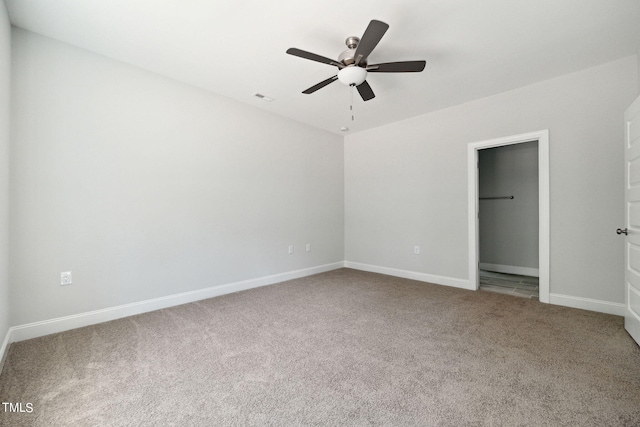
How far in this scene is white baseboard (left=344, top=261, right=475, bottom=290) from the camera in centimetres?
380

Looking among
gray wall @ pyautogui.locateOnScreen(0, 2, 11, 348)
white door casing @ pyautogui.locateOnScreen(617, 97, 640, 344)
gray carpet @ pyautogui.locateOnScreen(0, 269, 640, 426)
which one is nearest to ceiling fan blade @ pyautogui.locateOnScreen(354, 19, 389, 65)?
white door casing @ pyautogui.locateOnScreen(617, 97, 640, 344)

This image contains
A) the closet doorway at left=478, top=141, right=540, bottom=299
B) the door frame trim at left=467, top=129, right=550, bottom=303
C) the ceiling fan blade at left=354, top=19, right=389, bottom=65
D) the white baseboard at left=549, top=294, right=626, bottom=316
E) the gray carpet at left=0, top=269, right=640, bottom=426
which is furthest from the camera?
the closet doorway at left=478, top=141, right=540, bottom=299

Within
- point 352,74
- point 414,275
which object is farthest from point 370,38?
point 414,275

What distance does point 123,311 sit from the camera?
2744 millimetres

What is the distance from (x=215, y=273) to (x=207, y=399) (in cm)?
206

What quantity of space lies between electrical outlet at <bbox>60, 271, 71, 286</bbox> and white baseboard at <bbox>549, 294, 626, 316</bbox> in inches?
191

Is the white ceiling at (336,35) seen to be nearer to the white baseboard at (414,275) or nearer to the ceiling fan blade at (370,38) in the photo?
the ceiling fan blade at (370,38)

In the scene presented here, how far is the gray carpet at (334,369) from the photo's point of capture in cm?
142

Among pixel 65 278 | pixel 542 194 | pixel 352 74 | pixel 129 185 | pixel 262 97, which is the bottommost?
pixel 65 278

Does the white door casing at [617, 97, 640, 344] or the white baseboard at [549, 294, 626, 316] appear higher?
the white door casing at [617, 97, 640, 344]

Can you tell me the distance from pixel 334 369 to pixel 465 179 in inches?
121

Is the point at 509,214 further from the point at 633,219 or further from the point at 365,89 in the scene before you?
the point at 365,89

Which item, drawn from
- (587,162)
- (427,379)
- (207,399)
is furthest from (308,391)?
(587,162)

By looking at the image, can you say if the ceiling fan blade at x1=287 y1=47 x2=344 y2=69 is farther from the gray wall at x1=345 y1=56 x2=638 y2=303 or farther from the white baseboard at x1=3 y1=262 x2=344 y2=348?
the white baseboard at x1=3 y1=262 x2=344 y2=348
